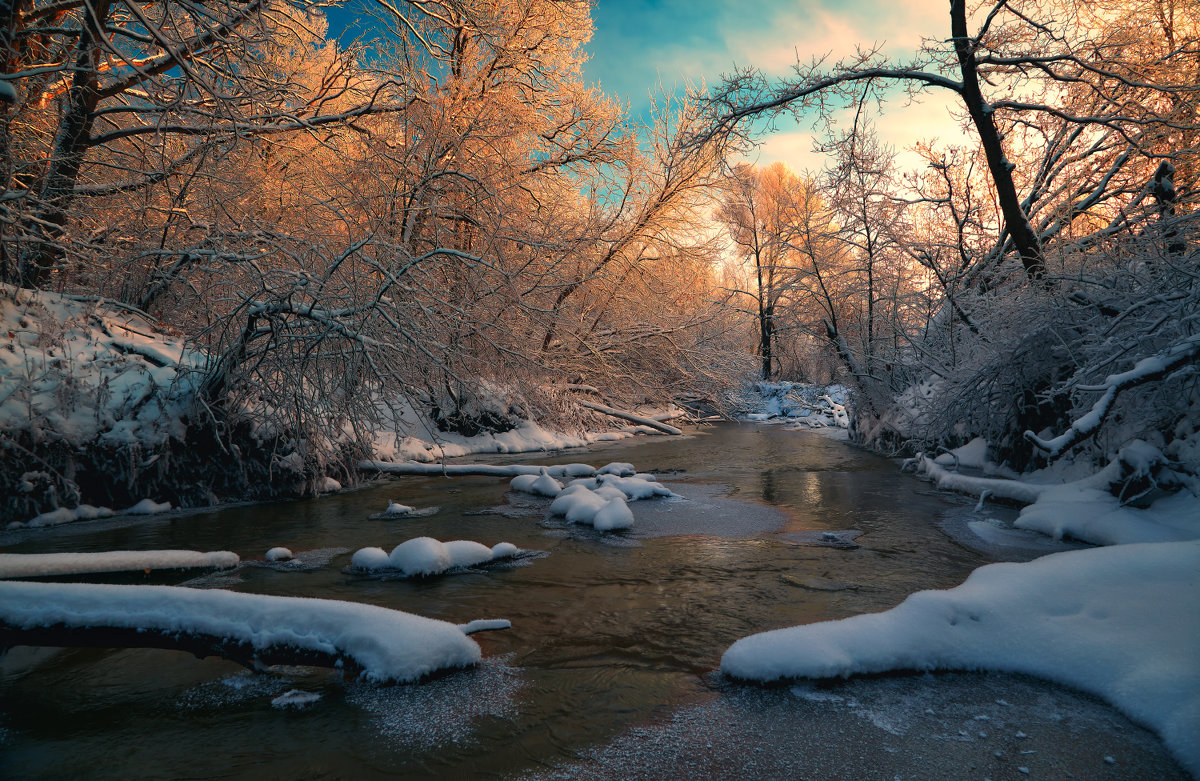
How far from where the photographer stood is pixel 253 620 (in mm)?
3070

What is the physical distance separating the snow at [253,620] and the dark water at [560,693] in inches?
6.1

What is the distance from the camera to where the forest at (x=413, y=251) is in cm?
633

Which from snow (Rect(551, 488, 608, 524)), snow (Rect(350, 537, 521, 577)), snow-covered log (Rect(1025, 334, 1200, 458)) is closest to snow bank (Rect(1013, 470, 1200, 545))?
snow-covered log (Rect(1025, 334, 1200, 458))

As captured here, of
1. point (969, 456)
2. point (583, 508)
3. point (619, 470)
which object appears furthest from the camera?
point (619, 470)

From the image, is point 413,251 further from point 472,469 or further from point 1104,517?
point 1104,517

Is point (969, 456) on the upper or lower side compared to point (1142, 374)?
lower

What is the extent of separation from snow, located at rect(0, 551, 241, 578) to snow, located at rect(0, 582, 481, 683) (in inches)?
54.0

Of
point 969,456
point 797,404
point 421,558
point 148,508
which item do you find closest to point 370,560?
point 421,558

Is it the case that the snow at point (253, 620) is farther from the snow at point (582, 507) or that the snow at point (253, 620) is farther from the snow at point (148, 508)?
the snow at point (148, 508)

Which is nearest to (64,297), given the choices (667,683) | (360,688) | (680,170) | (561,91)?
(360,688)

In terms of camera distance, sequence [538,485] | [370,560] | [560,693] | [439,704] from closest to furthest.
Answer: [439,704] → [560,693] → [370,560] → [538,485]

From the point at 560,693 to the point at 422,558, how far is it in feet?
7.22

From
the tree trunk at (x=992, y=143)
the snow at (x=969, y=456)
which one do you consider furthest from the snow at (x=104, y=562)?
the snow at (x=969, y=456)

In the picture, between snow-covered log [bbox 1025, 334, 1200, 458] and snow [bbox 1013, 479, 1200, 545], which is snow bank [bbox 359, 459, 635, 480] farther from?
snow-covered log [bbox 1025, 334, 1200, 458]
